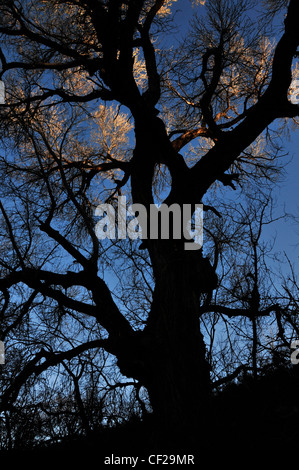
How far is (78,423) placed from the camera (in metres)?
4.17

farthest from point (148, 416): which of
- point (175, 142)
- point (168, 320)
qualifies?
point (175, 142)

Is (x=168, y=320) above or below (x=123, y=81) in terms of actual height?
below

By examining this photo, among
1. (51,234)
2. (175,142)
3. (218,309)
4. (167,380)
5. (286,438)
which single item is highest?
(175,142)

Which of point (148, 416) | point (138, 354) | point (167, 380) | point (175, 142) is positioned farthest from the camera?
point (175, 142)

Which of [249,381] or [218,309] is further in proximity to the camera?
[218,309]

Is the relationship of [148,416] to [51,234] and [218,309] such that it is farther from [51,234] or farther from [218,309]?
[51,234]

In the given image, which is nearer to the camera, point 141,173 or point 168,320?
point 168,320

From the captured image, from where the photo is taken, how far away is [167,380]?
144 inches

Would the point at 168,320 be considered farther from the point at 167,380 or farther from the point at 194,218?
the point at 194,218

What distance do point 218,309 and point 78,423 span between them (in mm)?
2037
